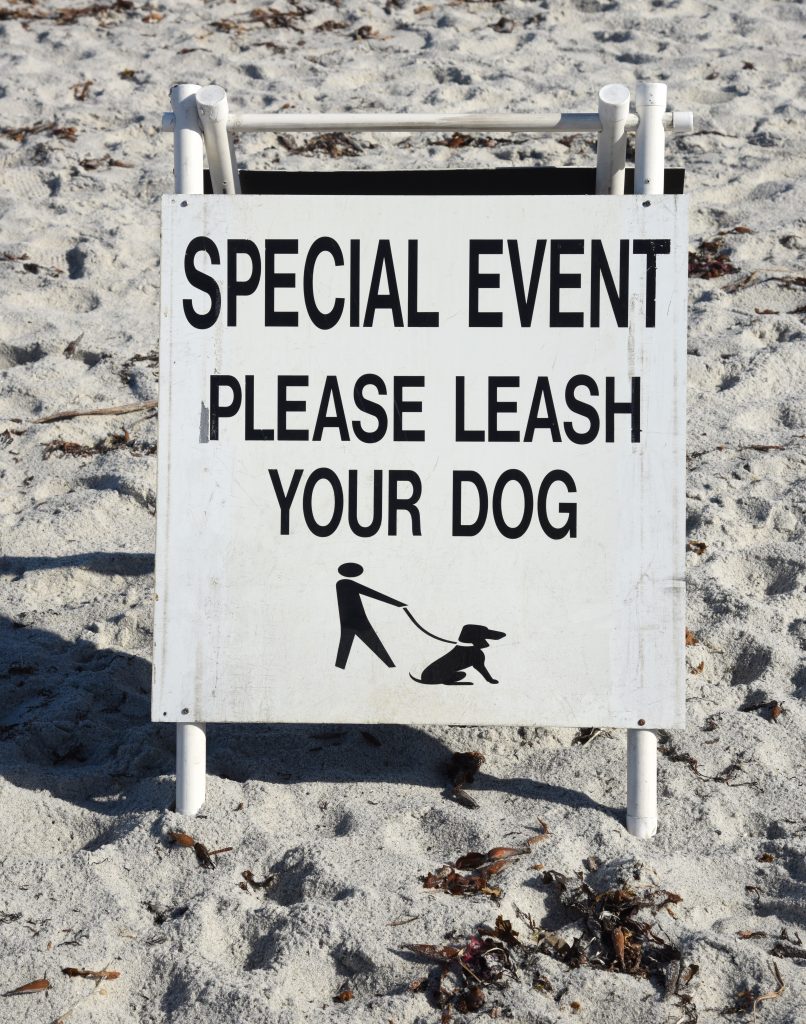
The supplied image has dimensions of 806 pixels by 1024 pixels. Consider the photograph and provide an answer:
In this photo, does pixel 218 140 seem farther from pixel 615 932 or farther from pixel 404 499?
pixel 615 932

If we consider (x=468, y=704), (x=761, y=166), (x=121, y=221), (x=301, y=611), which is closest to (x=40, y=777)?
(x=301, y=611)

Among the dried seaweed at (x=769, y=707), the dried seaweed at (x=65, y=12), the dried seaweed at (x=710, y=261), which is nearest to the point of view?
the dried seaweed at (x=769, y=707)

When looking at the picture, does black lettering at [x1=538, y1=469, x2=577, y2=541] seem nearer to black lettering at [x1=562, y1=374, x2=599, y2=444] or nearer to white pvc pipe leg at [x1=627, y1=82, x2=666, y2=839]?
black lettering at [x1=562, y1=374, x2=599, y2=444]

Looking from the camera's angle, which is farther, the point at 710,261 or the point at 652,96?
the point at 710,261

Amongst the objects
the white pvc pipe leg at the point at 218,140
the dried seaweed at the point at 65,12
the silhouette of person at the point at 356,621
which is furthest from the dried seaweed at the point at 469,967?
the dried seaweed at the point at 65,12

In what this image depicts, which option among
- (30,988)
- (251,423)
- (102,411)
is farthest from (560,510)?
(102,411)

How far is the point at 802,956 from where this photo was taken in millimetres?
2029

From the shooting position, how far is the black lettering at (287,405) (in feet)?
7.86

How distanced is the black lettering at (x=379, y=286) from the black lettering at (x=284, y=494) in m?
0.33

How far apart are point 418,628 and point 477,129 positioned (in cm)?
99

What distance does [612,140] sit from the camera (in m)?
2.42

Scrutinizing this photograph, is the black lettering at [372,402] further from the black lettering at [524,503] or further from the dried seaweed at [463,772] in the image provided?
the dried seaweed at [463,772]

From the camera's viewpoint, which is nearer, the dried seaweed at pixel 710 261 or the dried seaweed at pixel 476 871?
the dried seaweed at pixel 476 871

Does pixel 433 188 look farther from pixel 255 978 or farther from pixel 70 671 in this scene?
pixel 255 978
